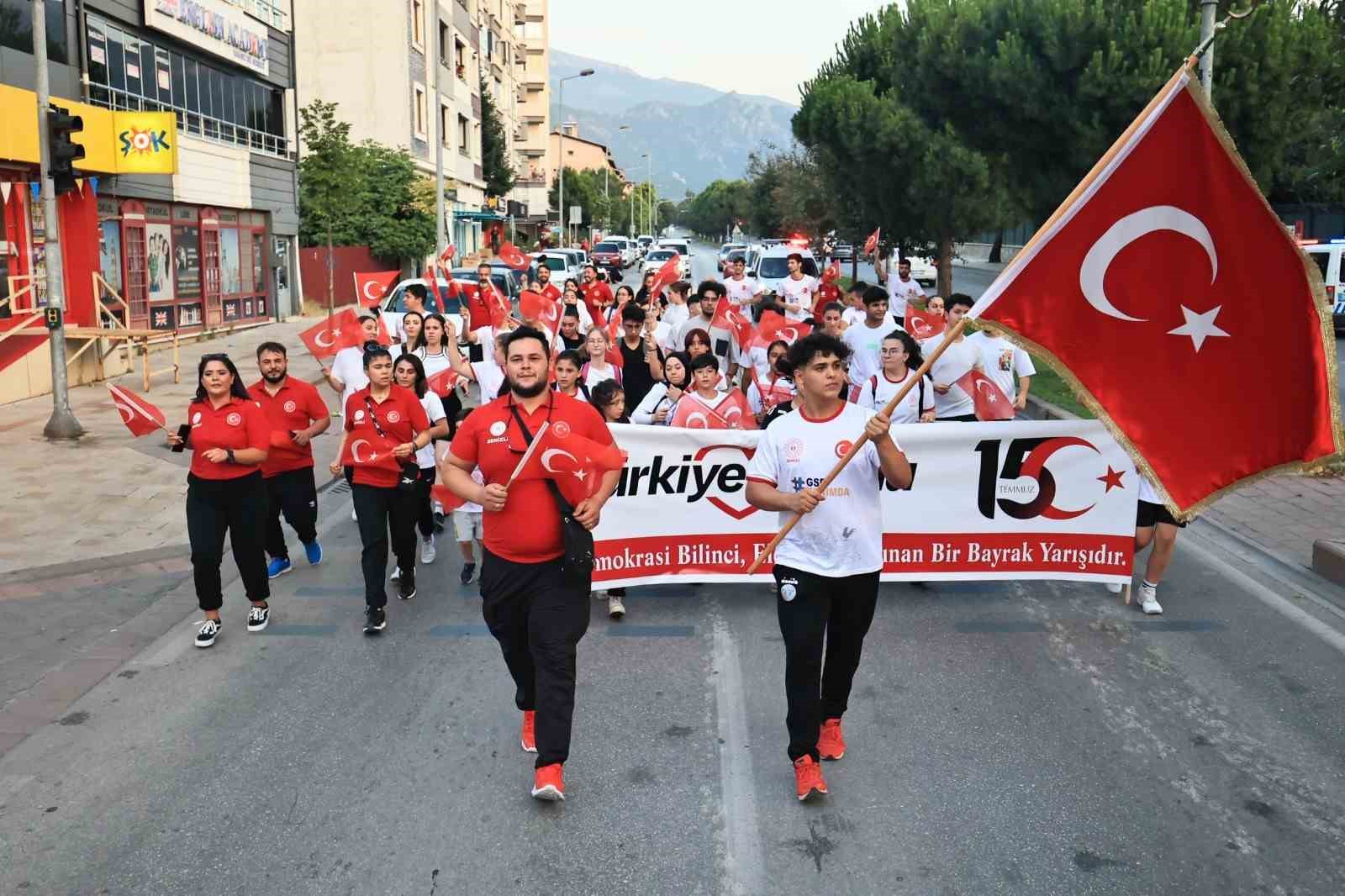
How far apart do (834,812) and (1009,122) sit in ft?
65.2

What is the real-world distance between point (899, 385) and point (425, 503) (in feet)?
11.3

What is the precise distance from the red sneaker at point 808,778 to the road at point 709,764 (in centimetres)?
11

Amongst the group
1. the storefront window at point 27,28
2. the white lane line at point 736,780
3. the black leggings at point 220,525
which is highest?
the storefront window at point 27,28

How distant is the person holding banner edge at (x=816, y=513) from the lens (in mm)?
4867

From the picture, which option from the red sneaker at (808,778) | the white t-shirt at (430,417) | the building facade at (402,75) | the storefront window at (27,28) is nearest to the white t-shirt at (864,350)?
the white t-shirt at (430,417)

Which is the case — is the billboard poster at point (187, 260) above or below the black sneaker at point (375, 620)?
above

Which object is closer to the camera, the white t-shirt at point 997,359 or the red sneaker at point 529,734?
the red sneaker at point 529,734

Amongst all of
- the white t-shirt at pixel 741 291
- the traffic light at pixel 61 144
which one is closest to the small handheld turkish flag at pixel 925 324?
the white t-shirt at pixel 741 291

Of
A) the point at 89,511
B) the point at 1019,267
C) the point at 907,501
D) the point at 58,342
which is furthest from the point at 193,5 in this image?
the point at 1019,267

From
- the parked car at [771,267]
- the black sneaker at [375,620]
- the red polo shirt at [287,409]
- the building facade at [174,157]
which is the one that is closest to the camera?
the black sneaker at [375,620]

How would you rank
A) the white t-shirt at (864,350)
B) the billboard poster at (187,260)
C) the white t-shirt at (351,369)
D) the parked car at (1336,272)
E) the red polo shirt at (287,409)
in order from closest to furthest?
the red polo shirt at (287,409) → the white t-shirt at (351,369) → the white t-shirt at (864,350) → the billboard poster at (187,260) → the parked car at (1336,272)

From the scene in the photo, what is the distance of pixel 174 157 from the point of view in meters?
20.1

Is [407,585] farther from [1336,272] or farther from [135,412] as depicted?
[1336,272]

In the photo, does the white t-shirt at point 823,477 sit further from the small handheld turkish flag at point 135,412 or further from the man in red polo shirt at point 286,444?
the man in red polo shirt at point 286,444
